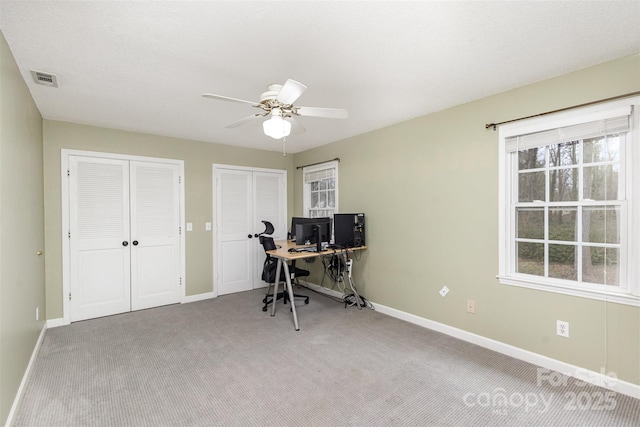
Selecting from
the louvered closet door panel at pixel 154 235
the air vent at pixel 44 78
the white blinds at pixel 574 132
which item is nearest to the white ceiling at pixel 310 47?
the air vent at pixel 44 78

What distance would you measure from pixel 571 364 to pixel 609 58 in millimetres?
2388

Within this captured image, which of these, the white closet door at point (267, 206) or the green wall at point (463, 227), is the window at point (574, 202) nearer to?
the green wall at point (463, 227)

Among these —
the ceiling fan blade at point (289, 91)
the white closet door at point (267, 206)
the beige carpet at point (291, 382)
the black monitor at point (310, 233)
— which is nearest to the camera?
the ceiling fan blade at point (289, 91)

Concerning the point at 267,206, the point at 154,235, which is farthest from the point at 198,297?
the point at 267,206

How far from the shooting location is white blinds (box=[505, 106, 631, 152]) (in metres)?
2.20

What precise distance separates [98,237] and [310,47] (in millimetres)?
3672

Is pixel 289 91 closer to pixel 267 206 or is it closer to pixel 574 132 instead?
pixel 574 132

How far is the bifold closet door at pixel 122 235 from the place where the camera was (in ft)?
12.4

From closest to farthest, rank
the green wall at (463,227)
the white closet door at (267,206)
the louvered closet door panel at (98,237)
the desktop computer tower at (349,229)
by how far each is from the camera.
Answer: the green wall at (463,227)
the louvered closet door panel at (98,237)
the desktop computer tower at (349,229)
the white closet door at (267,206)

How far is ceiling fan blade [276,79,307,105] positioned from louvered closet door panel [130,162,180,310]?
3.01 metres

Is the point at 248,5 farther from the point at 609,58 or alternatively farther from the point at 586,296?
the point at 586,296

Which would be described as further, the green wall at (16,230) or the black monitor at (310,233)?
the black monitor at (310,233)

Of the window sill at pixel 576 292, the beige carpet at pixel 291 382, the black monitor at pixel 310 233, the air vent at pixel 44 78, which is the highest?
the air vent at pixel 44 78

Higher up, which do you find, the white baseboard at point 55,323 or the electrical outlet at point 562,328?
the electrical outlet at point 562,328
